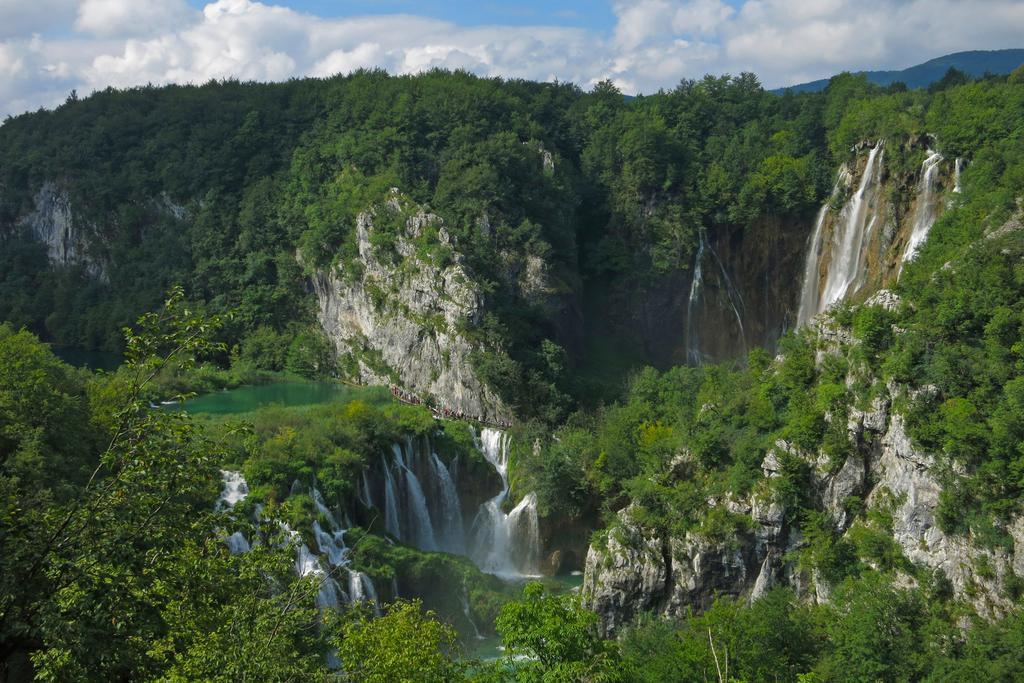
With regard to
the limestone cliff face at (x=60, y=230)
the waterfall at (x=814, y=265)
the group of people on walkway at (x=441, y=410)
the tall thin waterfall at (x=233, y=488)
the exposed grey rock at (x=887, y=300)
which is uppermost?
the limestone cliff face at (x=60, y=230)

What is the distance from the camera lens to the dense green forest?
11.7 metres

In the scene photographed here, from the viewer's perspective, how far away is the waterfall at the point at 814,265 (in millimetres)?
62969

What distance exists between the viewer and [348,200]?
68125 millimetres

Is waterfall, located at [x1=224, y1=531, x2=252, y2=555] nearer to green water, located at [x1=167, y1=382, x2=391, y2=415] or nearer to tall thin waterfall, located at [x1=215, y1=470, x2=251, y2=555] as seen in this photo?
tall thin waterfall, located at [x1=215, y1=470, x2=251, y2=555]

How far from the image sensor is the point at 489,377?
5516 cm

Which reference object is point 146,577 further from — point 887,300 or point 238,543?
point 887,300

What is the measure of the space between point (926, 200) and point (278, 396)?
129 feet

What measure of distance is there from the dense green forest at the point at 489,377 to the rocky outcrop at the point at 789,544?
0.40 meters

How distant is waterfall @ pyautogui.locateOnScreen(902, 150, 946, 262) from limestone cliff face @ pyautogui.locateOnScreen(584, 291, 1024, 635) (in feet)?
65.9

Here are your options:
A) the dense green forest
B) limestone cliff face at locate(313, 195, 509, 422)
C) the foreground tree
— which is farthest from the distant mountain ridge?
the foreground tree

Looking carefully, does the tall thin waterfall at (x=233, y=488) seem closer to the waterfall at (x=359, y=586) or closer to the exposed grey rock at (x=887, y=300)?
the waterfall at (x=359, y=586)

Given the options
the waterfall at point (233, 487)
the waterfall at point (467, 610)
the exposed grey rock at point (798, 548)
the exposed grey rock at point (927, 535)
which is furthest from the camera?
the waterfall at point (467, 610)

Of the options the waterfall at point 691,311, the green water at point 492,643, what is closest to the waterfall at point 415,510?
the green water at point 492,643

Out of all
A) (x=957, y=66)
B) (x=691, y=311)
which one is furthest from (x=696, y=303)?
(x=957, y=66)
